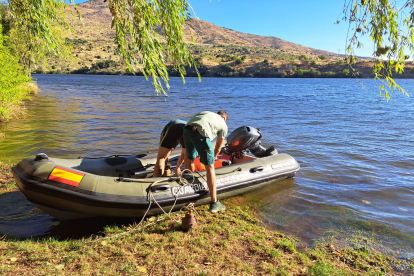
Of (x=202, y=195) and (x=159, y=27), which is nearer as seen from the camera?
(x=159, y=27)

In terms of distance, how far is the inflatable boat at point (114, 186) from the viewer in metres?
3.96

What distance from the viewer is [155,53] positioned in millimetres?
3859

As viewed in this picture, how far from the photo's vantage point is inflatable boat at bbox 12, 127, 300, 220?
3957 millimetres

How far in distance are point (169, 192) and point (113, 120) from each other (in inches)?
407

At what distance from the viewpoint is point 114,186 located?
13.9ft

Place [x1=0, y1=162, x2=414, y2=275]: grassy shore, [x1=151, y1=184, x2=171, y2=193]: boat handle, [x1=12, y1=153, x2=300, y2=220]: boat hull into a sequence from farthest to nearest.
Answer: [x1=151, y1=184, x2=171, y2=193]: boat handle → [x1=12, y1=153, x2=300, y2=220]: boat hull → [x1=0, y1=162, x2=414, y2=275]: grassy shore

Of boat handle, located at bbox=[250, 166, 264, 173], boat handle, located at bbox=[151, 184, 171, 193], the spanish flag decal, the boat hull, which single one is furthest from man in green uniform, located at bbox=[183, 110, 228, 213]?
the spanish flag decal

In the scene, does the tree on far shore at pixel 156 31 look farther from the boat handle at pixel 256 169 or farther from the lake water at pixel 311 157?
the boat handle at pixel 256 169

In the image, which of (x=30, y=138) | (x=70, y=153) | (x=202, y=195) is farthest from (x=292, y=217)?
(x=30, y=138)

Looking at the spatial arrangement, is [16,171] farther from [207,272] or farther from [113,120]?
[113,120]

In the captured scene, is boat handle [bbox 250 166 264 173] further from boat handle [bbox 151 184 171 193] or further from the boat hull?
boat handle [bbox 151 184 171 193]

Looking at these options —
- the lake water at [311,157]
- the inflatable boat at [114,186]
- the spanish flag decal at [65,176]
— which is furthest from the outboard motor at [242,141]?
the spanish flag decal at [65,176]

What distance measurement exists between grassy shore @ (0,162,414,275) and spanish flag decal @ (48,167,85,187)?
2.41 feet

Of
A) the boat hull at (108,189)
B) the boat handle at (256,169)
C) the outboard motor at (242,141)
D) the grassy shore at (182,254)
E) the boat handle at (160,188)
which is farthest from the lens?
the outboard motor at (242,141)
